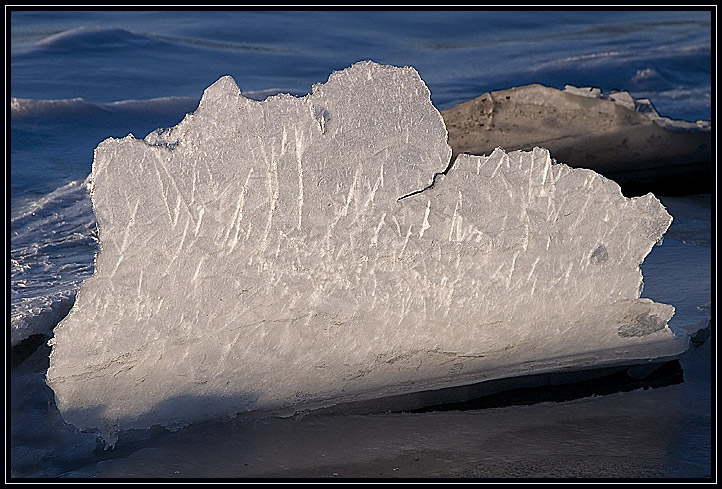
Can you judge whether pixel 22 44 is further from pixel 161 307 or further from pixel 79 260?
pixel 161 307

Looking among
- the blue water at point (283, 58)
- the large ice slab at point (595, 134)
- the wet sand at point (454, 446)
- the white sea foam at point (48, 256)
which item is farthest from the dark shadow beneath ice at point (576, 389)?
the blue water at point (283, 58)

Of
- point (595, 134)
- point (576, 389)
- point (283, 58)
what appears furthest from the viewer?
point (283, 58)

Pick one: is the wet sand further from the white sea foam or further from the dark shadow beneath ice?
the white sea foam

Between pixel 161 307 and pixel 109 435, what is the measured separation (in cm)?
28

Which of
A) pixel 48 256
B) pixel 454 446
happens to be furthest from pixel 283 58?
pixel 454 446

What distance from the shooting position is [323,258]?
1.64 m

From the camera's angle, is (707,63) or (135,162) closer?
(135,162)

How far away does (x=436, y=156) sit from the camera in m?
1.66

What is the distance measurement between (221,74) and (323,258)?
3.68 meters

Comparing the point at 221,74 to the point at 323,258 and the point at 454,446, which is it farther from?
the point at 454,446

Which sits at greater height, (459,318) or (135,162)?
(135,162)

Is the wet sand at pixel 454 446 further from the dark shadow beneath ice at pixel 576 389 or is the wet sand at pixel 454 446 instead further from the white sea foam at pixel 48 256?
the white sea foam at pixel 48 256

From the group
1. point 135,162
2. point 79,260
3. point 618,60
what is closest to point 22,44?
point 79,260

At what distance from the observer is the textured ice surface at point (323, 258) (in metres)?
1.57
